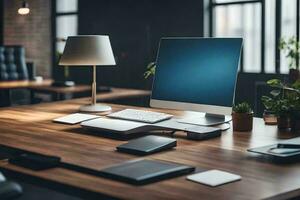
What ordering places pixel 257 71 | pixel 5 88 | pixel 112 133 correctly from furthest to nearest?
pixel 257 71 → pixel 5 88 → pixel 112 133

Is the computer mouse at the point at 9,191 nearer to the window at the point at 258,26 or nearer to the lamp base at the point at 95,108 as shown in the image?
the lamp base at the point at 95,108

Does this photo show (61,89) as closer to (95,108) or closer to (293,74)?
(293,74)

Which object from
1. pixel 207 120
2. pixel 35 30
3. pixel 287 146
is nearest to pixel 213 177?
pixel 287 146

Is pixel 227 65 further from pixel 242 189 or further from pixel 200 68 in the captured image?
pixel 242 189

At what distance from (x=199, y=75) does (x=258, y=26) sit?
3960 mm

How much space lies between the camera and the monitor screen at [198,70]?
8.05ft

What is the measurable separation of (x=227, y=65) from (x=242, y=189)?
1023 millimetres

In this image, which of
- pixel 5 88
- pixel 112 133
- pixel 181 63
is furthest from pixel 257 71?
pixel 112 133

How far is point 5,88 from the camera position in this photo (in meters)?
5.75

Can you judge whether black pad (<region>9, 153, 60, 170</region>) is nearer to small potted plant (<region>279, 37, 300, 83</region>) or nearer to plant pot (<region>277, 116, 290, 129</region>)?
plant pot (<region>277, 116, 290, 129</region>)

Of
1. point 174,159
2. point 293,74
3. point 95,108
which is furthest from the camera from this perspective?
point 293,74

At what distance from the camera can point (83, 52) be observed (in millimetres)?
3186

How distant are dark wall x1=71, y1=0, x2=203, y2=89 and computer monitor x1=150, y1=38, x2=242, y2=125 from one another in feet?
13.6

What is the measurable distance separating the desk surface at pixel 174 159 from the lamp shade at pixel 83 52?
44 centimetres
